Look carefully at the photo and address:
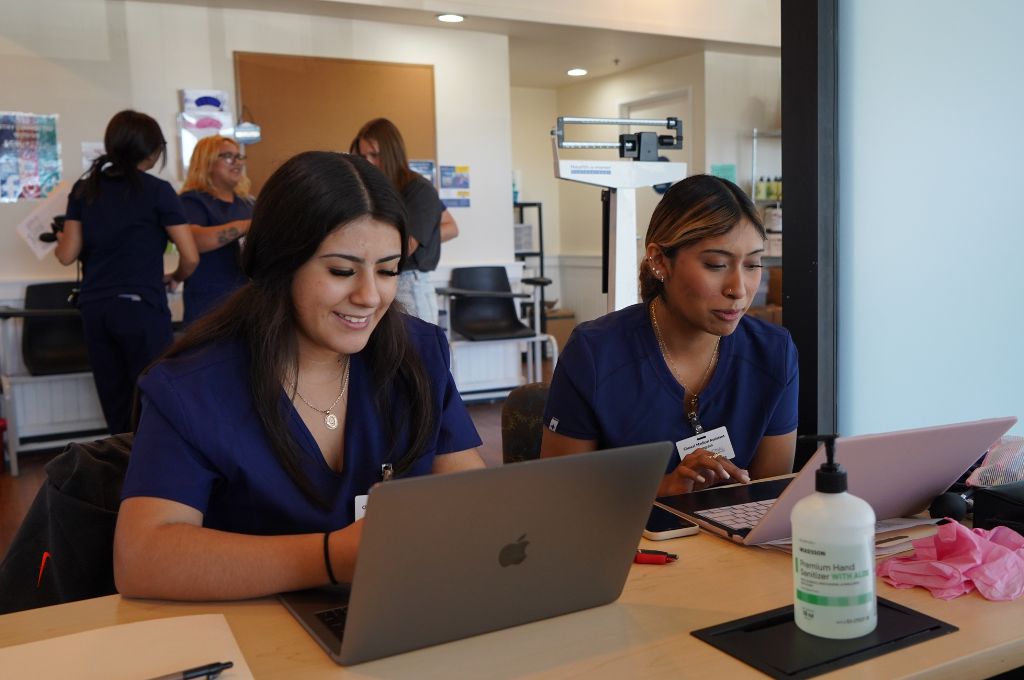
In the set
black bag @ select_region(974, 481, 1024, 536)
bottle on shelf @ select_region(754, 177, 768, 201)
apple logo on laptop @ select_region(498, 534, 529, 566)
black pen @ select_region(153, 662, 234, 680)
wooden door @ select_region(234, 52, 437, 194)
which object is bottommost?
black pen @ select_region(153, 662, 234, 680)

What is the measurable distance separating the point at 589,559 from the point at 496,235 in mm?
5939

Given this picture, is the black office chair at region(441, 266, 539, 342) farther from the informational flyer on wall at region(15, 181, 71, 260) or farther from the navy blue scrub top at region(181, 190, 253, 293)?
the informational flyer on wall at region(15, 181, 71, 260)

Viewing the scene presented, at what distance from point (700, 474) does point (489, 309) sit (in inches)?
190

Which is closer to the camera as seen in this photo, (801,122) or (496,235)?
(801,122)

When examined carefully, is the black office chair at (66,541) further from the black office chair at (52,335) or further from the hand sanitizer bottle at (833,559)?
the black office chair at (52,335)

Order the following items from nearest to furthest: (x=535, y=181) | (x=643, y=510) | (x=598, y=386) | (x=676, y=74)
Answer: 1. (x=643, y=510)
2. (x=598, y=386)
3. (x=676, y=74)
4. (x=535, y=181)

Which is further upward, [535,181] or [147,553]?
[535,181]

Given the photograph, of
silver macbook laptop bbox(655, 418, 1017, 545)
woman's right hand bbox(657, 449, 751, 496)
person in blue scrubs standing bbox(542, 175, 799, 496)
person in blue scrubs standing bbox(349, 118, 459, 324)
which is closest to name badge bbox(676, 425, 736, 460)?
person in blue scrubs standing bbox(542, 175, 799, 496)

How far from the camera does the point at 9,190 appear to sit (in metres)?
5.43

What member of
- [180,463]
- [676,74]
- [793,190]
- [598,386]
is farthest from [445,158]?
[180,463]

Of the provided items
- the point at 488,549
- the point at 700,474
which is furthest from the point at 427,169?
the point at 488,549

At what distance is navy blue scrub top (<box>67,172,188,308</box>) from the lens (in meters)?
3.96

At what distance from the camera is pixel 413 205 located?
4395mm

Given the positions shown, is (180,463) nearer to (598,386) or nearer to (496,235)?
(598,386)
